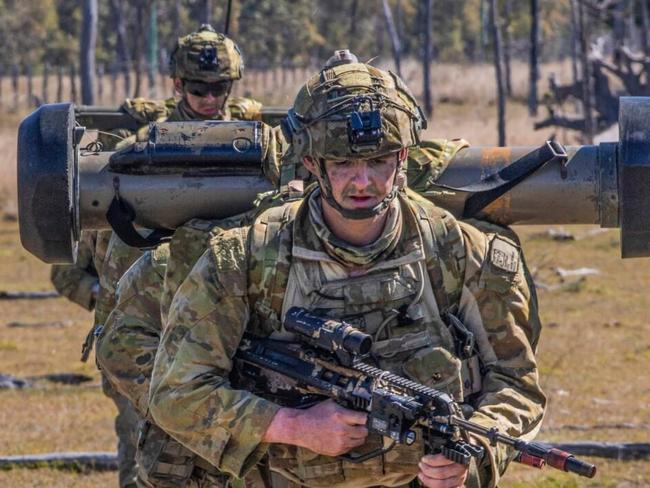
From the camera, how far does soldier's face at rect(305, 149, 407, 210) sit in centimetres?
395

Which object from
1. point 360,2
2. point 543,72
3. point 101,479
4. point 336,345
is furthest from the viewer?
point 360,2

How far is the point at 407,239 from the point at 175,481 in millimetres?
1502

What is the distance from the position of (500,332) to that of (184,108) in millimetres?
3763

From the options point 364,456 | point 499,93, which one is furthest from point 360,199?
point 499,93

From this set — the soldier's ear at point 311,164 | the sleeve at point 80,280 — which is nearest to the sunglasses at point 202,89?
the sleeve at point 80,280

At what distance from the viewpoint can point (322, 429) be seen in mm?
3904

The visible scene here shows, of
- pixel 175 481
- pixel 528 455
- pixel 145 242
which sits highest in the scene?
pixel 145 242

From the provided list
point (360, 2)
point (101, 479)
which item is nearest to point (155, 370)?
point (101, 479)

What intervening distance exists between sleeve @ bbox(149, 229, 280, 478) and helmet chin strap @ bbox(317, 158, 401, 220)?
0.89 feet

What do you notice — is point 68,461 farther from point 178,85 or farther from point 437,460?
point 437,460

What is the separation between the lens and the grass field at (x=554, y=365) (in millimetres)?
8664

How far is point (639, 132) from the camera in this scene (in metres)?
4.57

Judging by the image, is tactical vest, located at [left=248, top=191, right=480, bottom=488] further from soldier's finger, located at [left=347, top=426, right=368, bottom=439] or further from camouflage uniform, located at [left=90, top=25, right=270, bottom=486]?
camouflage uniform, located at [left=90, top=25, right=270, bottom=486]

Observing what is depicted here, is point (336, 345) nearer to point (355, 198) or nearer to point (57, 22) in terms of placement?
point (355, 198)
